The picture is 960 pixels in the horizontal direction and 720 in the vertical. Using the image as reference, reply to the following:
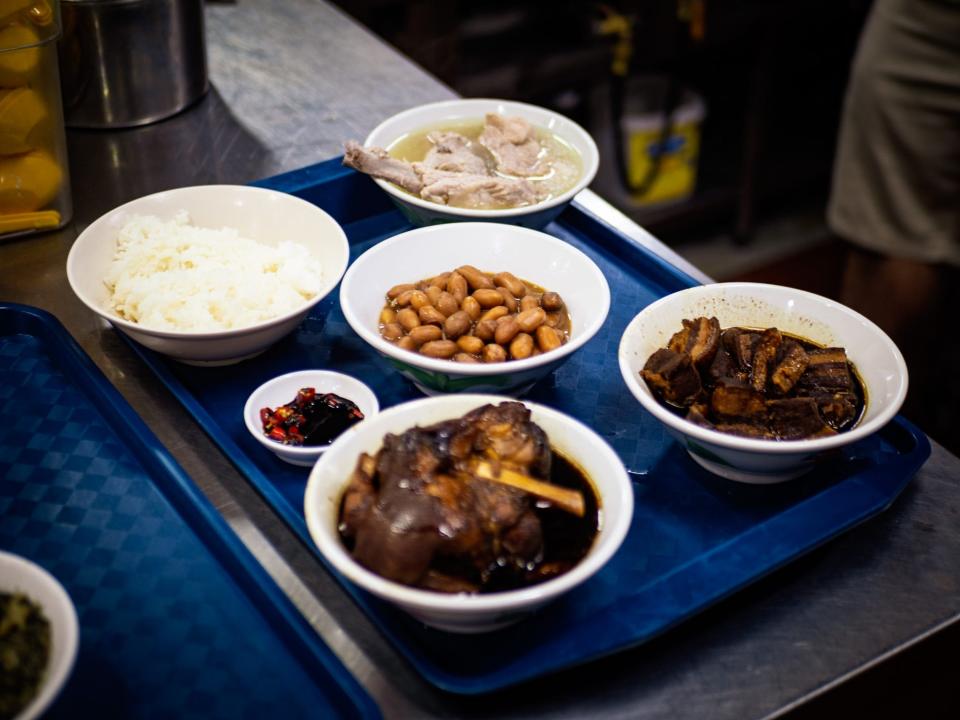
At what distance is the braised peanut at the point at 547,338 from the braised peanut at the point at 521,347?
2cm

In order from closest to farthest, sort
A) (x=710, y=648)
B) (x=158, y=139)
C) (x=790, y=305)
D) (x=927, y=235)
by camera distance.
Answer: (x=710, y=648)
(x=790, y=305)
(x=158, y=139)
(x=927, y=235)

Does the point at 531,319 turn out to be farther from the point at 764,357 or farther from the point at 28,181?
the point at 28,181

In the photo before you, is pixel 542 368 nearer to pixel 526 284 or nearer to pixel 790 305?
pixel 526 284

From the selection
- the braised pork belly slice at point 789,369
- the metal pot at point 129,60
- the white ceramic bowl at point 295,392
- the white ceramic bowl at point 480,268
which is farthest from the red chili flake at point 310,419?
the metal pot at point 129,60

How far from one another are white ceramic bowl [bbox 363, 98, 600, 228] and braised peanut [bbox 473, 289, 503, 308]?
0.28m

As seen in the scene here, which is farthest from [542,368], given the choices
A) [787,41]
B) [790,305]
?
[787,41]

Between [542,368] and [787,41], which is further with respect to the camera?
[787,41]

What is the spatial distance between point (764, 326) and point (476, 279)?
59cm

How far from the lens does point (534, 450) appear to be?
4.93 feet

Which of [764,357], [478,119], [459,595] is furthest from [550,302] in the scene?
[478,119]

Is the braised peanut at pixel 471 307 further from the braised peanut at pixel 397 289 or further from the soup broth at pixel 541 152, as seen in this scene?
the soup broth at pixel 541 152

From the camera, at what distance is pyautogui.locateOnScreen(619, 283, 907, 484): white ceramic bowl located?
5.25ft

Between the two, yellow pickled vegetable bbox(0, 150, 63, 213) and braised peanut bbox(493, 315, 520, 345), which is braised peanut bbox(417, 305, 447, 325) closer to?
braised peanut bbox(493, 315, 520, 345)

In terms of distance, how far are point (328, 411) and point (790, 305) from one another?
94 centimetres
